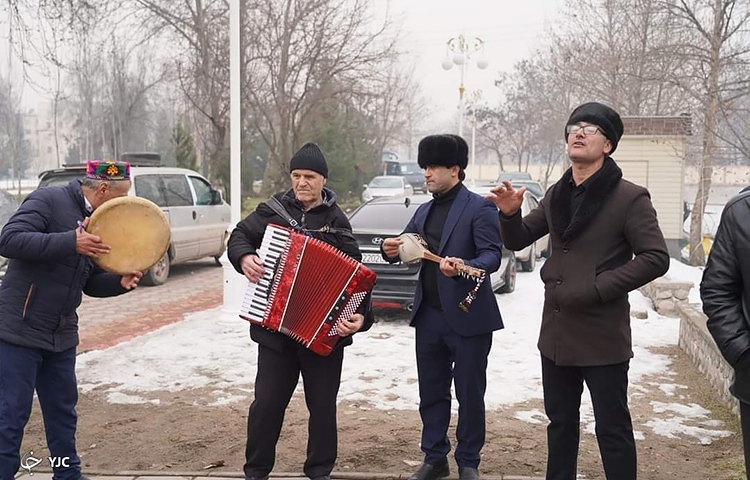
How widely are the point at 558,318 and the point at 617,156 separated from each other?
53.7 ft

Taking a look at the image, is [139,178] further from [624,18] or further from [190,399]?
[624,18]

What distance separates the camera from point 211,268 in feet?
47.1

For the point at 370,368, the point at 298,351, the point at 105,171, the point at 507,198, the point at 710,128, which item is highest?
the point at 710,128

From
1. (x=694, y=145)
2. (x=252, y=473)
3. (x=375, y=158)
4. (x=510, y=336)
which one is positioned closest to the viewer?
(x=252, y=473)

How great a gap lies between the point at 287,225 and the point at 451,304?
102 centimetres

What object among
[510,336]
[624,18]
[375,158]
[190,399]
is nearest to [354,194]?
[375,158]

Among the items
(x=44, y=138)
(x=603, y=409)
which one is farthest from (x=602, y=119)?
(x=44, y=138)

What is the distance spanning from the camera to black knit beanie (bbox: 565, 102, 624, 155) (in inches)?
134

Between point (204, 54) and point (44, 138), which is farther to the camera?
point (204, 54)

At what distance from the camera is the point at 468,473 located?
4.06 meters

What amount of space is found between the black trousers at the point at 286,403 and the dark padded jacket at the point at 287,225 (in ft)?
0.25

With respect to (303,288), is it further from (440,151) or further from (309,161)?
(440,151)

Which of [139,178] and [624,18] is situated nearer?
[139,178]

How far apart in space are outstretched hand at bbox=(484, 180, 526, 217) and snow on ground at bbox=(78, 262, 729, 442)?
2.17 meters
